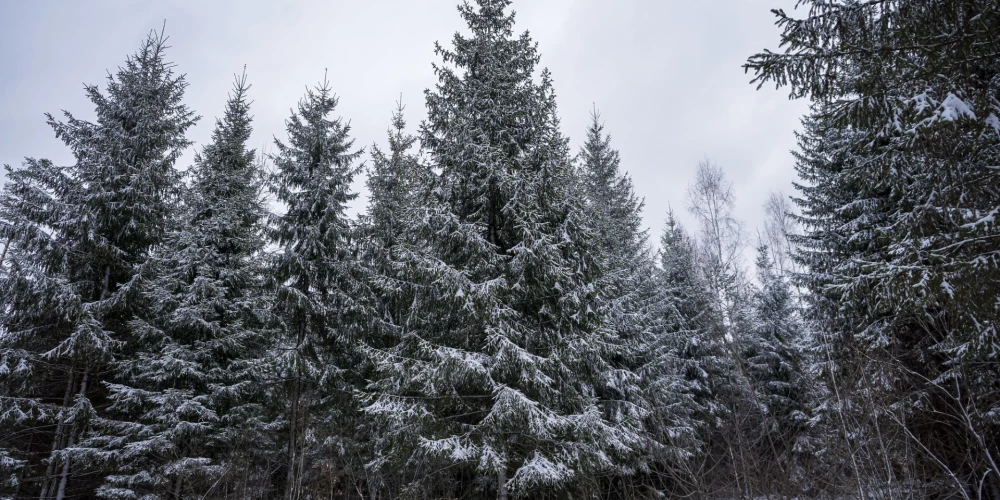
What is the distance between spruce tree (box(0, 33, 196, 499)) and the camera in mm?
10617

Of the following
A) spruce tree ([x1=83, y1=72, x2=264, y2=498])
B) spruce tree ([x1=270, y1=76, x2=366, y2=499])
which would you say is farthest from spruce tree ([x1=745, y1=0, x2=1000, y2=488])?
spruce tree ([x1=83, y1=72, x2=264, y2=498])

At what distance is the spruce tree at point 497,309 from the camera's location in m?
8.35

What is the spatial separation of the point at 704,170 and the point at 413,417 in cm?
1895

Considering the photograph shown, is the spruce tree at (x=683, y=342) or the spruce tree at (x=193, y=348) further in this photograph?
the spruce tree at (x=683, y=342)

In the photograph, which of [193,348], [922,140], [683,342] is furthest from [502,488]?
[683,342]

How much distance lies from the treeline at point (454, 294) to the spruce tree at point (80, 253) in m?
0.07

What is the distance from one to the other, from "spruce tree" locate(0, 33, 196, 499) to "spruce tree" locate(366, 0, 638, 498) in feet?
24.2

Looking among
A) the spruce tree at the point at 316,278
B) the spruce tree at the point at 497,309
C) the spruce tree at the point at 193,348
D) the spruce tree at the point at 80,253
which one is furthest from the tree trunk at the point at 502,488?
the spruce tree at the point at 80,253

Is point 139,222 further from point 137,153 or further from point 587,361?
point 587,361

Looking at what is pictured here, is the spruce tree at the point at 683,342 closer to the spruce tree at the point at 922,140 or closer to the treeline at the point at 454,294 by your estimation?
the treeline at the point at 454,294

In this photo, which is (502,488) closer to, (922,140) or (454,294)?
(454,294)

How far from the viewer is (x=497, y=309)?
873 cm

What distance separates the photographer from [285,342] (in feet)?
48.8

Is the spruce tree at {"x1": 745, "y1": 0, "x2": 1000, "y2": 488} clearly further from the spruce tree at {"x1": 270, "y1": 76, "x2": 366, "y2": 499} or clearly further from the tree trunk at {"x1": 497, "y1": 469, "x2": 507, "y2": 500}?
the spruce tree at {"x1": 270, "y1": 76, "x2": 366, "y2": 499}
